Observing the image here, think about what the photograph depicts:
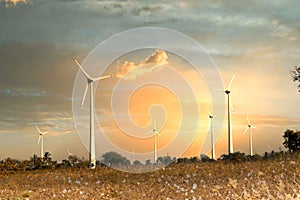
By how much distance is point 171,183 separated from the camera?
43.3 ft

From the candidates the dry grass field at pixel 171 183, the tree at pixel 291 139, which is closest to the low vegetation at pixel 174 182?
the dry grass field at pixel 171 183

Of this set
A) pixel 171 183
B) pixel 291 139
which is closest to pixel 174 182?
pixel 171 183

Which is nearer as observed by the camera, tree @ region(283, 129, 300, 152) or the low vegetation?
the low vegetation

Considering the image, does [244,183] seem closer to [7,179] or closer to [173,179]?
[173,179]

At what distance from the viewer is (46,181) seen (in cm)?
1518

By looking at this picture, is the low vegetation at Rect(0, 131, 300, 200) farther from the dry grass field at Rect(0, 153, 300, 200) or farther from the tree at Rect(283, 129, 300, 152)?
the tree at Rect(283, 129, 300, 152)

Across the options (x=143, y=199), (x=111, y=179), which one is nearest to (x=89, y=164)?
(x=111, y=179)

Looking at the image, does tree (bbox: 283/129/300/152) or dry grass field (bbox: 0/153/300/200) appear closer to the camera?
dry grass field (bbox: 0/153/300/200)

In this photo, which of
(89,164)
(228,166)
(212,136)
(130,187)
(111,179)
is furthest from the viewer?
(212,136)

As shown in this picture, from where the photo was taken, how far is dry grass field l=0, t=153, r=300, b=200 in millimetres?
11867

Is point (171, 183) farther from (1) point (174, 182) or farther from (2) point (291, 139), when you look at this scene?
(2) point (291, 139)

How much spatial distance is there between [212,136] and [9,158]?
9.89 m

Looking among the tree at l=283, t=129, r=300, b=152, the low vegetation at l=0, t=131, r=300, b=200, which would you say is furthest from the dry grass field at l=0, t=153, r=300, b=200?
the tree at l=283, t=129, r=300, b=152

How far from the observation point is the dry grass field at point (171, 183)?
11.9 meters
